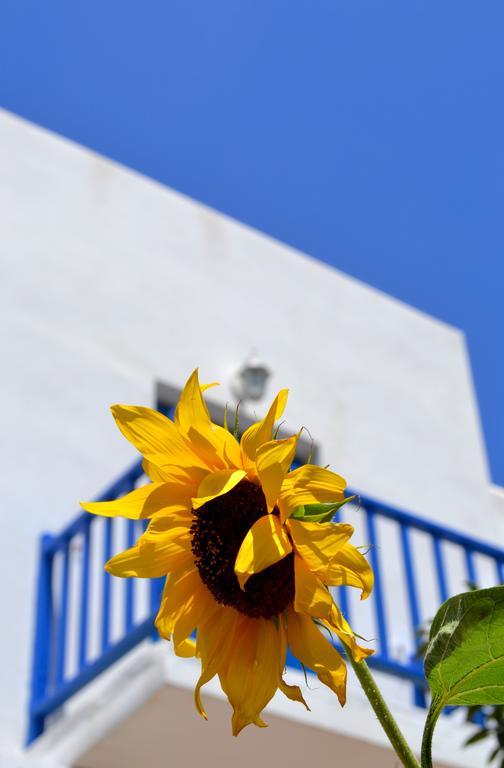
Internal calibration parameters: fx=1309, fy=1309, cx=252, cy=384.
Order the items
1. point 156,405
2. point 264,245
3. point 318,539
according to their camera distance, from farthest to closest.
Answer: point 264,245 < point 156,405 < point 318,539

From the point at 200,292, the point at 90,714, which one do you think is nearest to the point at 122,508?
the point at 90,714

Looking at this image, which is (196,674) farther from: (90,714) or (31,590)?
(31,590)

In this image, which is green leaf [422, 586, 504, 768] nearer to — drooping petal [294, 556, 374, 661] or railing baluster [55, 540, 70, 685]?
drooping petal [294, 556, 374, 661]

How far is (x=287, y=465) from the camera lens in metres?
0.88

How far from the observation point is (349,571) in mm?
906

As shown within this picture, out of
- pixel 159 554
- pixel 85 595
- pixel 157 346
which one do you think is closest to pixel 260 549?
pixel 159 554

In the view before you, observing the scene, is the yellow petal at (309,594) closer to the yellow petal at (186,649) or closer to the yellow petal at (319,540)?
the yellow petal at (319,540)

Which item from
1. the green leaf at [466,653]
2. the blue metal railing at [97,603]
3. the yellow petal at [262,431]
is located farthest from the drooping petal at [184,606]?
the blue metal railing at [97,603]

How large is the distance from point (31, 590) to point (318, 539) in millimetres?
5105

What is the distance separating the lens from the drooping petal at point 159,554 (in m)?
0.99

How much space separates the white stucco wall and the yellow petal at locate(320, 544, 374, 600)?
4750mm

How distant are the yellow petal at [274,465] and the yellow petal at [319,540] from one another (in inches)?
1.2

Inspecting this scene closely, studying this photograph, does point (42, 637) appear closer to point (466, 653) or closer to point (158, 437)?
point (158, 437)

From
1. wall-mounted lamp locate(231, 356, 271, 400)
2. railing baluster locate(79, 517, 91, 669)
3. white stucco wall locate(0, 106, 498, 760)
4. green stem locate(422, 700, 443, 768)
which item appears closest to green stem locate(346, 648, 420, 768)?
green stem locate(422, 700, 443, 768)
